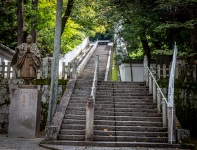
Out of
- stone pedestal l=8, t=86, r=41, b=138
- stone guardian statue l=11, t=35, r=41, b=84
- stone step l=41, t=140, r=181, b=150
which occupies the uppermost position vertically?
stone guardian statue l=11, t=35, r=41, b=84

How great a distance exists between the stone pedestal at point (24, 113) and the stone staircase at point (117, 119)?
1.20 m

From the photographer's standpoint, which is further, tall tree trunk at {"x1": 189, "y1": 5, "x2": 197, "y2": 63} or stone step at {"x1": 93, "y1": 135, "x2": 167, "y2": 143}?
tall tree trunk at {"x1": 189, "y1": 5, "x2": 197, "y2": 63}

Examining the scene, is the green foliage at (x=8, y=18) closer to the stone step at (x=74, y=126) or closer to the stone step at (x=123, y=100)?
the stone step at (x=123, y=100)

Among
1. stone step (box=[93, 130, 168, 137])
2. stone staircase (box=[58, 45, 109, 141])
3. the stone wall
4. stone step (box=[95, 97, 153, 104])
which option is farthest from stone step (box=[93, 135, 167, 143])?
the stone wall

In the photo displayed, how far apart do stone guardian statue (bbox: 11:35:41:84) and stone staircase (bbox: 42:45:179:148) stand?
2.43m

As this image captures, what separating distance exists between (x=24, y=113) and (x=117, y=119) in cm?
384

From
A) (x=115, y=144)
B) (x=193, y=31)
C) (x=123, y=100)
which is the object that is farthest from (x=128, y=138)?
(x=193, y=31)

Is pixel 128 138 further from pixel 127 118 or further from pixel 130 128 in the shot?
pixel 127 118

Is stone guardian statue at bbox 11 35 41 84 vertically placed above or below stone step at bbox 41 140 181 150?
above

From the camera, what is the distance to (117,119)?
36.2ft

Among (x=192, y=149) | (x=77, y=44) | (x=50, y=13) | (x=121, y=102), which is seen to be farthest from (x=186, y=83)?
(x=77, y=44)

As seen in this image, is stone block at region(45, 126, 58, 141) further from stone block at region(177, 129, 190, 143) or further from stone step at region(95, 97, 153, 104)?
stone block at region(177, 129, 190, 143)

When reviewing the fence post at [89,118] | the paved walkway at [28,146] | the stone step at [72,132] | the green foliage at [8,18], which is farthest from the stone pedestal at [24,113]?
the green foliage at [8,18]

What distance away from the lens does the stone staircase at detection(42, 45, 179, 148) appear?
963cm
